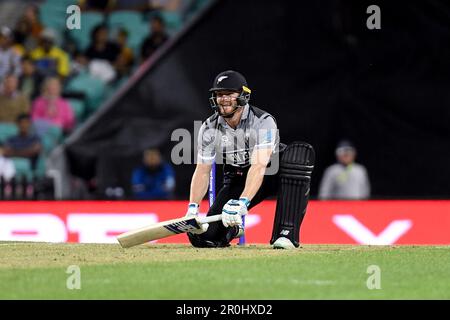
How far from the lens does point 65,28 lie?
1916 cm

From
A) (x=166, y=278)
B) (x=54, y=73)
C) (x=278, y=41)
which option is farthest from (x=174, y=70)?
(x=166, y=278)

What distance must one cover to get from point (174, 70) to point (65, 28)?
3.41 metres

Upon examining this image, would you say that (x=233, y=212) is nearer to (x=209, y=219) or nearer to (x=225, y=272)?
(x=209, y=219)

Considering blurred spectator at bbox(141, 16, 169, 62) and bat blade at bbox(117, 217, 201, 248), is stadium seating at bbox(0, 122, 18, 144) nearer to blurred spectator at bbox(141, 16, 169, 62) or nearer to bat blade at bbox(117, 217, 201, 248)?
blurred spectator at bbox(141, 16, 169, 62)

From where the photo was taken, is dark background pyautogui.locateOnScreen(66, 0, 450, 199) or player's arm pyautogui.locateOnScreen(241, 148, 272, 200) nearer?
player's arm pyautogui.locateOnScreen(241, 148, 272, 200)

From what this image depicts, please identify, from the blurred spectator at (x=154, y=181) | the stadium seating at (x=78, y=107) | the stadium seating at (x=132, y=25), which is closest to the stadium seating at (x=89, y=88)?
the stadium seating at (x=78, y=107)

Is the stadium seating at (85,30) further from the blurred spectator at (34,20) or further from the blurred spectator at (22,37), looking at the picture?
the blurred spectator at (22,37)

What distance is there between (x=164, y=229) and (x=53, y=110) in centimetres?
723

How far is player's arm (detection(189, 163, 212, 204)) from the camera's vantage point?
35.7 ft

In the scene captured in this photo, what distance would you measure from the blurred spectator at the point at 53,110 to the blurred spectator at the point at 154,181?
1.91 m

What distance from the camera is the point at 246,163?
11.1 meters

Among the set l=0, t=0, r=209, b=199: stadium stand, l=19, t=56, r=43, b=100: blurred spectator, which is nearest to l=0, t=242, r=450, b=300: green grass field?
l=0, t=0, r=209, b=199: stadium stand

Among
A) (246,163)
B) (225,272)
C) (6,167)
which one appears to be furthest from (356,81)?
(225,272)

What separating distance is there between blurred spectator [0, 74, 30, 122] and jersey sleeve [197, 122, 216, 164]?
7411 mm
